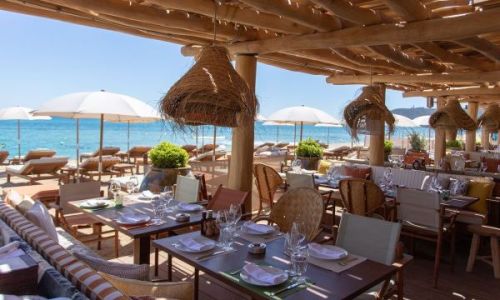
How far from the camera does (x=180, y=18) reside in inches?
189

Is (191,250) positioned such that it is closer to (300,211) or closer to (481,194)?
(300,211)

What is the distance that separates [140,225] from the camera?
3357mm

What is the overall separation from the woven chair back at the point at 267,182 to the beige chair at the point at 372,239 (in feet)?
8.95

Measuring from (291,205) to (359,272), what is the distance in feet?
5.56

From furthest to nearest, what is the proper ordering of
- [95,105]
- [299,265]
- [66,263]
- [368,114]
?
1. [95,105]
2. [368,114]
3. [299,265]
4. [66,263]

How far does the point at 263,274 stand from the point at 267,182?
3.69 m

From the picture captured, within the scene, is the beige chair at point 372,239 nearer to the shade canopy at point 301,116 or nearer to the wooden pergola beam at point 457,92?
the shade canopy at point 301,116

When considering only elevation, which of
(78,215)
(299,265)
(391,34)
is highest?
(391,34)

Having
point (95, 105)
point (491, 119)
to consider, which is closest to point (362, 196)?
point (95, 105)

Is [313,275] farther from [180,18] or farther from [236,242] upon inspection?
[180,18]

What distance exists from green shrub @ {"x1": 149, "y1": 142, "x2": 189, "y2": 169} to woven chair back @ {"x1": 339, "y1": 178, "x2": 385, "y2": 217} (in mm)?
2597

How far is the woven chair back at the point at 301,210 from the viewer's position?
382 cm

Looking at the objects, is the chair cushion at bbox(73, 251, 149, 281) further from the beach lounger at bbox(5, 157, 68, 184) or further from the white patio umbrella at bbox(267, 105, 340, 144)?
the white patio umbrella at bbox(267, 105, 340, 144)

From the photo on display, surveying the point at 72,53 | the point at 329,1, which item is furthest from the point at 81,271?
the point at 72,53
